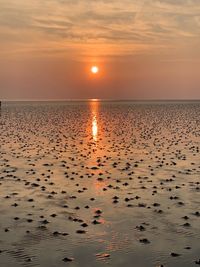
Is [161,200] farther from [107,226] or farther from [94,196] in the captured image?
[107,226]

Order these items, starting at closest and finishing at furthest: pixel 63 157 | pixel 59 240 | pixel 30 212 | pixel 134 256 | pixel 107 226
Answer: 1. pixel 134 256
2. pixel 59 240
3. pixel 107 226
4. pixel 30 212
5. pixel 63 157

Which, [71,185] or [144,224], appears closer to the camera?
[144,224]

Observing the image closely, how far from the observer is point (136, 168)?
98.6 ft

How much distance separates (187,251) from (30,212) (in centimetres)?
802

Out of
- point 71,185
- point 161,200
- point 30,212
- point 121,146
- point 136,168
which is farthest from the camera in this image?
point 121,146

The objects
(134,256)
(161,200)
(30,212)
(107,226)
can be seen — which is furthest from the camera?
(161,200)

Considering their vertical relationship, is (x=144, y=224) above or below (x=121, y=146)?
below

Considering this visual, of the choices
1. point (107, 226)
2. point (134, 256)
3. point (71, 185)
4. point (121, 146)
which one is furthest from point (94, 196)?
point (121, 146)

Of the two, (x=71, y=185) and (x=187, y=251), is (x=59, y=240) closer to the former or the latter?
(x=187, y=251)

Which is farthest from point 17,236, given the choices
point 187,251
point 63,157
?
point 63,157

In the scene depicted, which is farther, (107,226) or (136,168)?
(136,168)

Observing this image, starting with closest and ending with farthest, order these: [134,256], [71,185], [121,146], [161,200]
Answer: [134,256] → [161,200] → [71,185] → [121,146]

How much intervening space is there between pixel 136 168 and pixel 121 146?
45.8 ft

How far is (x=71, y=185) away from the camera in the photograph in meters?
24.4
